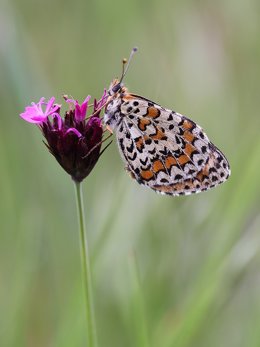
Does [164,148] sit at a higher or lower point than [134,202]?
higher

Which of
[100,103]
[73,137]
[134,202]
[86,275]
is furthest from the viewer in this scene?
[134,202]

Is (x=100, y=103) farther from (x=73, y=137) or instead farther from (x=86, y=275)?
(x=86, y=275)

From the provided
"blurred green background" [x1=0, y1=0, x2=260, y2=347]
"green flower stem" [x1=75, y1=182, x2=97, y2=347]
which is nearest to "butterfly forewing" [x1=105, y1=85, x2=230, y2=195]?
"blurred green background" [x1=0, y1=0, x2=260, y2=347]

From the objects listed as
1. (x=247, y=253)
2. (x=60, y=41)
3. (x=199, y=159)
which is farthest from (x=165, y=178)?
(x=60, y=41)

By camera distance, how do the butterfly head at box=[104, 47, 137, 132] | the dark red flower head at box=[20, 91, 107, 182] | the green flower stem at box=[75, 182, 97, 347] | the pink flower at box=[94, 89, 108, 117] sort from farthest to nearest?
1. the butterfly head at box=[104, 47, 137, 132]
2. the pink flower at box=[94, 89, 108, 117]
3. the dark red flower head at box=[20, 91, 107, 182]
4. the green flower stem at box=[75, 182, 97, 347]

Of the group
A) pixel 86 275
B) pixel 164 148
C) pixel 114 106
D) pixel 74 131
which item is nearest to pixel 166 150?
pixel 164 148

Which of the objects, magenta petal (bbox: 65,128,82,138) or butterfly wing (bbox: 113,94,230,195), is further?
butterfly wing (bbox: 113,94,230,195)

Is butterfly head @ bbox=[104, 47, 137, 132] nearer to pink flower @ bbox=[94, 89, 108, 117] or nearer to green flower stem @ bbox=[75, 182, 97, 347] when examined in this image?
pink flower @ bbox=[94, 89, 108, 117]

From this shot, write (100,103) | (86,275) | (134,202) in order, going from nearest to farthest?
(86,275), (100,103), (134,202)
